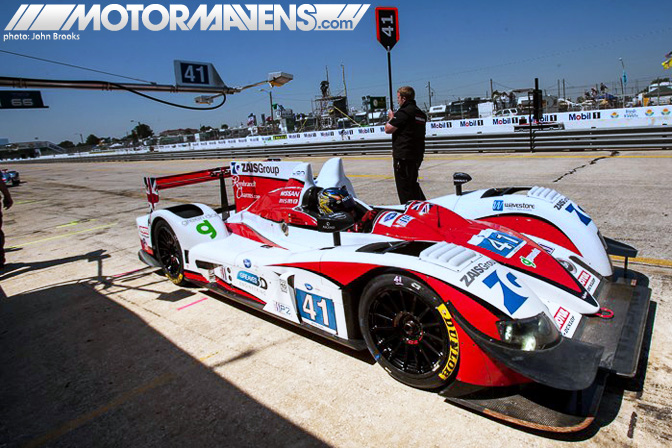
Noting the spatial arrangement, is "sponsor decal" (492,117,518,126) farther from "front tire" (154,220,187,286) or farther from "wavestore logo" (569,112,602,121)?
"front tire" (154,220,187,286)

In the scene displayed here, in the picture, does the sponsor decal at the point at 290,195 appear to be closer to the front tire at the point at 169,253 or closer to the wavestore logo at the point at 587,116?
the front tire at the point at 169,253

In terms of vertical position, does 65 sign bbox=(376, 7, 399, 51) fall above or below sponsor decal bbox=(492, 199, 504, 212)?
above

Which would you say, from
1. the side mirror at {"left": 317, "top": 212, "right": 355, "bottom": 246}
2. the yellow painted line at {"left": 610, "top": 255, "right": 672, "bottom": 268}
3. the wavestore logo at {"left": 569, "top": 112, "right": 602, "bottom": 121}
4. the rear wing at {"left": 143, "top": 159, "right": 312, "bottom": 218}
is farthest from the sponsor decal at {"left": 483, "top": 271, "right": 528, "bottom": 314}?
the wavestore logo at {"left": 569, "top": 112, "right": 602, "bottom": 121}

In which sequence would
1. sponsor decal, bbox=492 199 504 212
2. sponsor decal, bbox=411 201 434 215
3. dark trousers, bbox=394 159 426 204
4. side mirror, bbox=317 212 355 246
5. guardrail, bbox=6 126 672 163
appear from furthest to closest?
guardrail, bbox=6 126 672 163
dark trousers, bbox=394 159 426 204
sponsor decal, bbox=492 199 504 212
side mirror, bbox=317 212 355 246
sponsor decal, bbox=411 201 434 215

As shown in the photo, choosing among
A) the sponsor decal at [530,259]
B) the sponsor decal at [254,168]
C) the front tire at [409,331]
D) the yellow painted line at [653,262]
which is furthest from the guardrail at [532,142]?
the front tire at [409,331]

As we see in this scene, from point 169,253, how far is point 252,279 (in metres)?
1.90

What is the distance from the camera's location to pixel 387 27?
747 cm

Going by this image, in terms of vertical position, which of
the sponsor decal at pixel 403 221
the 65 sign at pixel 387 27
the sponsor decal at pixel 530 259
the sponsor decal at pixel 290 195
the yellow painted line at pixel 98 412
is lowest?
the yellow painted line at pixel 98 412

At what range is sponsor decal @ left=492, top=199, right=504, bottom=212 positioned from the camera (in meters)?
4.13

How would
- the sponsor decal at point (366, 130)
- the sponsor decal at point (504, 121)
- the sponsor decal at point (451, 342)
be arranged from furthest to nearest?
the sponsor decal at point (366, 130), the sponsor decal at point (504, 121), the sponsor decal at point (451, 342)

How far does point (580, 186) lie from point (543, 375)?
7283 millimetres

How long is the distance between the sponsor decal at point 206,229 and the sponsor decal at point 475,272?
3.13m

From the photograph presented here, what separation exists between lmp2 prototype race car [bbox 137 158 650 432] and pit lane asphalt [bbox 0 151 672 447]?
0.20 meters

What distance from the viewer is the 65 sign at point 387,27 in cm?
738
